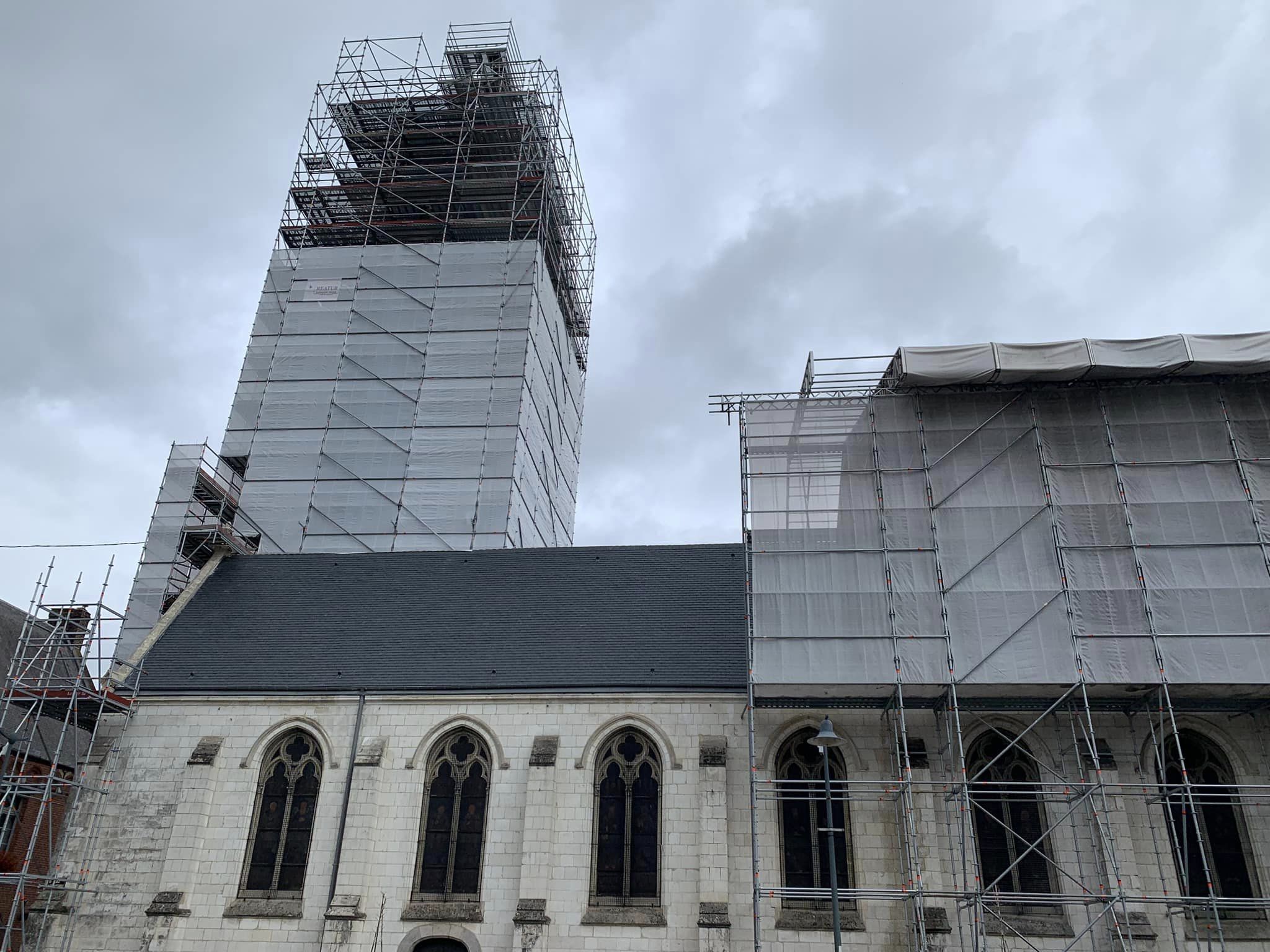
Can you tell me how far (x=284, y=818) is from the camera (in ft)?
61.3

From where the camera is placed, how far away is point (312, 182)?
3975 centimetres

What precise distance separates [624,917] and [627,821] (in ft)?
5.24

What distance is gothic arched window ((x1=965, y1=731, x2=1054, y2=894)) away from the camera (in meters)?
16.8

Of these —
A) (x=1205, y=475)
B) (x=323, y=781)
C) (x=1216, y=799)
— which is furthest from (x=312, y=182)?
(x=1216, y=799)

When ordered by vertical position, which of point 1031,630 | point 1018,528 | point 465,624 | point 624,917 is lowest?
point 624,917

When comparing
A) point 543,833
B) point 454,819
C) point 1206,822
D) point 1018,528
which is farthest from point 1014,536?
point 454,819

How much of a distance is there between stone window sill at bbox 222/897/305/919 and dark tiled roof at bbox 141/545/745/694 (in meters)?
3.79

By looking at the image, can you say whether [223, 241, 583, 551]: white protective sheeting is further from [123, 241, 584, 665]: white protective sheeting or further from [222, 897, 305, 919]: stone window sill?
[222, 897, 305, 919]: stone window sill

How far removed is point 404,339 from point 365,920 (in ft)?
72.4

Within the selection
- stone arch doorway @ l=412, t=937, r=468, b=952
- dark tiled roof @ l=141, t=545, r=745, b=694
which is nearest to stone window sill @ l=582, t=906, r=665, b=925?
stone arch doorway @ l=412, t=937, r=468, b=952

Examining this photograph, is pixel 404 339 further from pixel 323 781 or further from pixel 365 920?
pixel 365 920

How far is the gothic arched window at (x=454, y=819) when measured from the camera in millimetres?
17703

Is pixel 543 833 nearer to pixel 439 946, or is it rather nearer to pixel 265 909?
pixel 439 946

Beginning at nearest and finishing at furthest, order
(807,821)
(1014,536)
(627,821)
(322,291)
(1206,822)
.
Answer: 1. (1206,822)
2. (807,821)
3. (627,821)
4. (1014,536)
5. (322,291)
